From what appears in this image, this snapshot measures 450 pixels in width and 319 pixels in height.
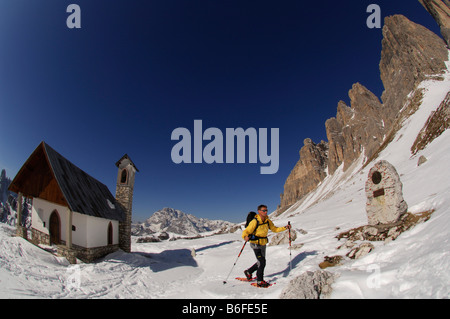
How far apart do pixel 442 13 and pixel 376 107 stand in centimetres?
4009

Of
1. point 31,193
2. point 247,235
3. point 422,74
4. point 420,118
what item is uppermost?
point 422,74

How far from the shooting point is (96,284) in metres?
9.35

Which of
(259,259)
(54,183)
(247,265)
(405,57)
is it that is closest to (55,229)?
(54,183)

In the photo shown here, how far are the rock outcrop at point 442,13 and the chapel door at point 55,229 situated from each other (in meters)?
118

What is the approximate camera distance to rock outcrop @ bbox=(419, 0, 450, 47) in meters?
78.1

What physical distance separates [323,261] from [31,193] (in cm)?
1813

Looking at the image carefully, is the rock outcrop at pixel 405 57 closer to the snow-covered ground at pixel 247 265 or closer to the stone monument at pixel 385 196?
the stone monument at pixel 385 196

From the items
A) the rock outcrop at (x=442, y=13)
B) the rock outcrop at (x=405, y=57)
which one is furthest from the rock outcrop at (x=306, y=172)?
the rock outcrop at (x=442, y=13)

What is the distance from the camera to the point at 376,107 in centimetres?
10862

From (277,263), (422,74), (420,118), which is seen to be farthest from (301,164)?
(277,263)

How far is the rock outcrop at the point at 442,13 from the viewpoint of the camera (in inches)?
3073

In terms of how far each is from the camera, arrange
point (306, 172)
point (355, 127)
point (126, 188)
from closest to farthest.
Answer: point (126, 188)
point (355, 127)
point (306, 172)

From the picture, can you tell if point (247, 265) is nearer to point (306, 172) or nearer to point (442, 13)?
point (442, 13)
